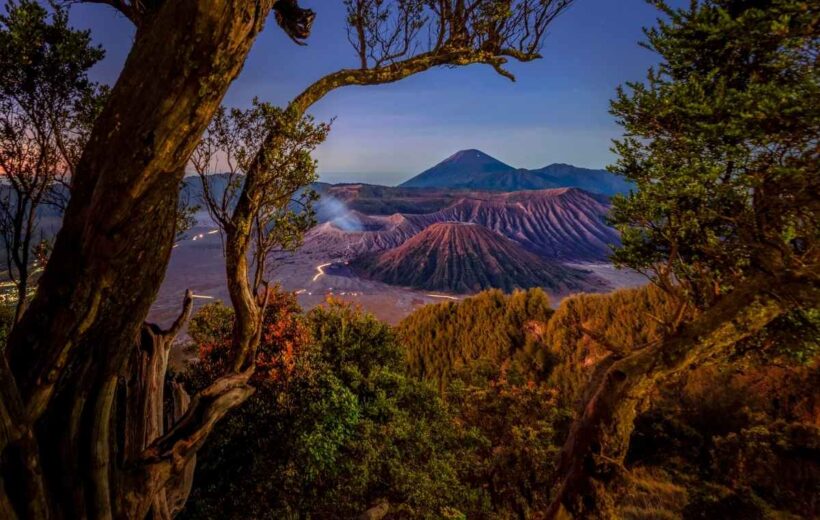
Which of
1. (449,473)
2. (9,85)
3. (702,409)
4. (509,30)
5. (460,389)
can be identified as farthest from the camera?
(702,409)

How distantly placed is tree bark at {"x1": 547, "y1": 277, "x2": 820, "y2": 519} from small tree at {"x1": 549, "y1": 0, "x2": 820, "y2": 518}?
0.05 feet

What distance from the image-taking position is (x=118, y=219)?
191 centimetres

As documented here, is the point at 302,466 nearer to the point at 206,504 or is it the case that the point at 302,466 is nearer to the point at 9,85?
the point at 206,504

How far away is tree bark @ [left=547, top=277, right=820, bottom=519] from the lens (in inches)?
195

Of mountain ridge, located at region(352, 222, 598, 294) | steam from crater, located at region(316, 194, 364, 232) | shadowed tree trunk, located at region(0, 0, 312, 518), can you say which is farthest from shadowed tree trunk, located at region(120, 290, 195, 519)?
steam from crater, located at region(316, 194, 364, 232)

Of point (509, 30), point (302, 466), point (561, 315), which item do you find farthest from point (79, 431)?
point (561, 315)

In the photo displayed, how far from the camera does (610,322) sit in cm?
1488

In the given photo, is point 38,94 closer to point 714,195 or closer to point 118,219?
point 118,219

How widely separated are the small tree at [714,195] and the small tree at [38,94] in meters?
6.60

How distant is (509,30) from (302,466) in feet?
21.4

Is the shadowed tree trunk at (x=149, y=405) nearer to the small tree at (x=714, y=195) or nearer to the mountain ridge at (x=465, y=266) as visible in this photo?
the small tree at (x=714, y=195)

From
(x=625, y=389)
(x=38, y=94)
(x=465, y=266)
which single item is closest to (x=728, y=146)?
(x=625, y=389)

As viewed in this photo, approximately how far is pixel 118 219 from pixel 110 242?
0.13 m

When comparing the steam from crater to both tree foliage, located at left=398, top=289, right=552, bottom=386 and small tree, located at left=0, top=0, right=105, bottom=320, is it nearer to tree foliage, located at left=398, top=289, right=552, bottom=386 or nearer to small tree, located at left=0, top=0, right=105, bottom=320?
tree foliage, located at left=398, top=289, right=552, bottom=386
